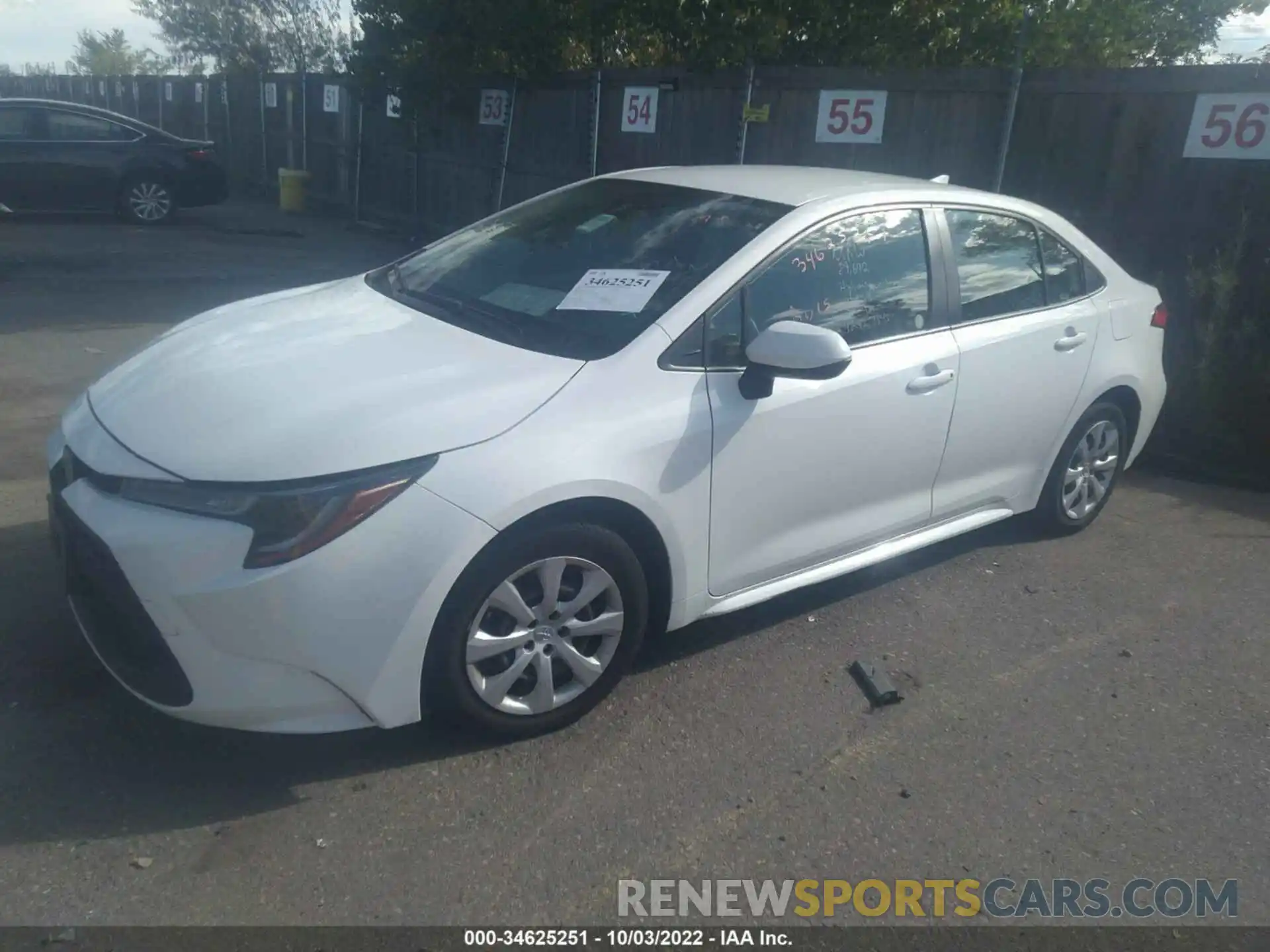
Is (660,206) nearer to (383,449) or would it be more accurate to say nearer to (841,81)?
(383,449)

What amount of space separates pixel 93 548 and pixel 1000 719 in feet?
9.32

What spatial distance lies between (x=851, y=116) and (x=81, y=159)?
10.4m

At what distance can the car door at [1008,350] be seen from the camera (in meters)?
4.43

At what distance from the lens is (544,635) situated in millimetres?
3350

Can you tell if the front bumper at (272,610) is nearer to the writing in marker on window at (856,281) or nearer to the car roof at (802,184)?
the writing in marker on window at (856,281)

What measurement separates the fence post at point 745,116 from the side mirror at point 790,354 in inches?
264

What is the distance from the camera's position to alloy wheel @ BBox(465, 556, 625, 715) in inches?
127

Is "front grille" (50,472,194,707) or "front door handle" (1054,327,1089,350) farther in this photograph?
"front door handle" (1054,327,1089,350)

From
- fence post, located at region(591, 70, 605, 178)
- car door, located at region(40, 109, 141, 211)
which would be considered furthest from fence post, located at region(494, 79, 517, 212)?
car door, located at region(40, 109, 141, 211)

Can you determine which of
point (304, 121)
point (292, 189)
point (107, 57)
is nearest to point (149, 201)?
point (292, 189)

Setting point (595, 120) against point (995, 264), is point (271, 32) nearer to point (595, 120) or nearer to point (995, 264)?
point (595, 120)

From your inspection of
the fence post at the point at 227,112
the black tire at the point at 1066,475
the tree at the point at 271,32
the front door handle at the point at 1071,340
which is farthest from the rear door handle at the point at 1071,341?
the tree at the point at 271,32
